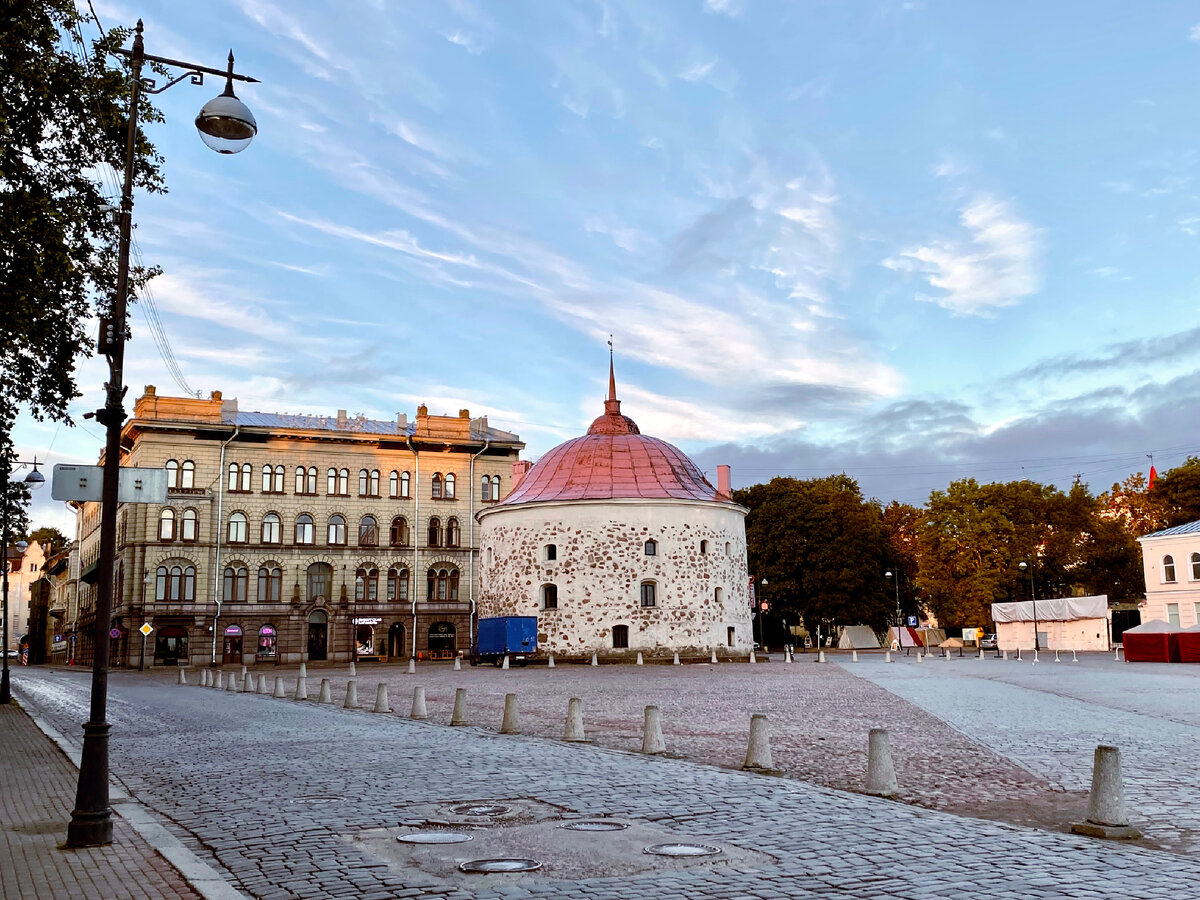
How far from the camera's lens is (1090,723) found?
707 inches

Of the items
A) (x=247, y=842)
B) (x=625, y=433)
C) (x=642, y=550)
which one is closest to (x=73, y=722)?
(x=247, y=842)

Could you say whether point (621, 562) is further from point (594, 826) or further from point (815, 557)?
point (594, 826)

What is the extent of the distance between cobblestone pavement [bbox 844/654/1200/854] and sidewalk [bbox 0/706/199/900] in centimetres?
767

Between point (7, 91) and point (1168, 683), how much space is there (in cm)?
3108

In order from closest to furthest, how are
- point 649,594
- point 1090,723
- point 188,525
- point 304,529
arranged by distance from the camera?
point 1090,723 → point 649,594 → point 188,525 → point 304,529

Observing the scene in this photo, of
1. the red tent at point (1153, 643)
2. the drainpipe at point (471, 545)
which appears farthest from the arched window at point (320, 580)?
the red tent at point (1153, 643)

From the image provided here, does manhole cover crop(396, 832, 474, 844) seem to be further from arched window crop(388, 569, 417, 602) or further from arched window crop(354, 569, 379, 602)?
arched window crop(388, 569, 417, 602)

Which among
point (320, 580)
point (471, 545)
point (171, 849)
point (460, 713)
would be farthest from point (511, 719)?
point (471, 545)

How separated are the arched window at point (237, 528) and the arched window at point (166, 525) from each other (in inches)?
126

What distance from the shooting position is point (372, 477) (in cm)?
6588

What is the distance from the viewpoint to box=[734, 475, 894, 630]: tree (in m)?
70.9

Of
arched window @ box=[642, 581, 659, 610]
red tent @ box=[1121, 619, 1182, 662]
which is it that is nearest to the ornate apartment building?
arched window @ box=[642, 581, 659, 610]

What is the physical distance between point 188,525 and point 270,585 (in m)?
5.91

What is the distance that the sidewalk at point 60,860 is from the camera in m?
6.79
